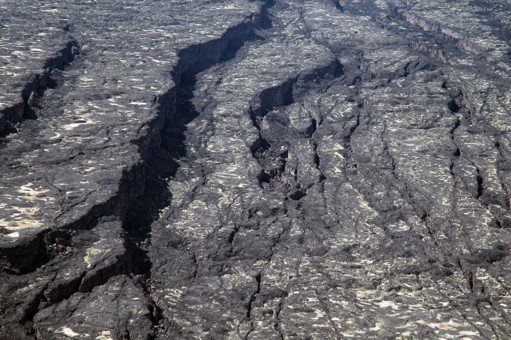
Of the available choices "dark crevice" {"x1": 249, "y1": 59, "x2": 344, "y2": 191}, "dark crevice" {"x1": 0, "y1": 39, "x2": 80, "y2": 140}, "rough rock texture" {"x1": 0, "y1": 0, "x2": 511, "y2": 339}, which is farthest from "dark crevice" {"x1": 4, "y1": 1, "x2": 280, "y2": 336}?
"dark crevice" {"x1": 249, "y1": 59, "x2": 344, "y2": 191}

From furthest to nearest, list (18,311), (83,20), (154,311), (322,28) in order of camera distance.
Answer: (322,28), (83,20), (154,311), (18,311)

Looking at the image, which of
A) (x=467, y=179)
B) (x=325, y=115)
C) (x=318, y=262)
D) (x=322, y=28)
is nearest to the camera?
(x=318, y=262)

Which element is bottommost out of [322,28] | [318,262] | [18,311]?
[318,262]

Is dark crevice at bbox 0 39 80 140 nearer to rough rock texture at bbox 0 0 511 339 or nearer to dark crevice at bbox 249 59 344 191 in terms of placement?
→ rough rock texture at bbox 0 0 511 339

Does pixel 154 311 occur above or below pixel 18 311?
below

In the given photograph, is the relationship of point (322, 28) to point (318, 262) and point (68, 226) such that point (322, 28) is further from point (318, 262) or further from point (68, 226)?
point (68, 226)

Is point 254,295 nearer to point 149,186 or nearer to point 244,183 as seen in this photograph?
point 244,183

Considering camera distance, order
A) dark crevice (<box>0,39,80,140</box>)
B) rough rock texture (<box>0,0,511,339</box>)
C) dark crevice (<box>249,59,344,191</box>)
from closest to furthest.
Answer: rough rock texture (<box>0,0,511,339</box>) < dark crevice (<box>0,39,80,140</box>) < dark crevice (<box>249,59,344,191</box>)

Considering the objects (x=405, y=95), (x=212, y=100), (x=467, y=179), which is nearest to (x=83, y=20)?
(x=212, y=100)

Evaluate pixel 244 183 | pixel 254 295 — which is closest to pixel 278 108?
pixel 244 183
